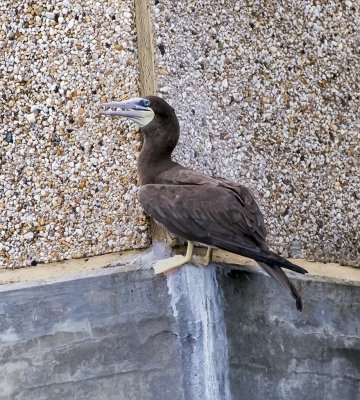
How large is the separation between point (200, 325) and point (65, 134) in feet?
3.34

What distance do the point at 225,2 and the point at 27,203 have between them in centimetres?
128

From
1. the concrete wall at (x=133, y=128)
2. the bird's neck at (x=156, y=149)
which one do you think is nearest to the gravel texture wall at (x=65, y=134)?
the concrete wall at (x=133, y=128)

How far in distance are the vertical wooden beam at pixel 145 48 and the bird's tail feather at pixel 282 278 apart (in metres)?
0.97

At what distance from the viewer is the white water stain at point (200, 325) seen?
4.48 m

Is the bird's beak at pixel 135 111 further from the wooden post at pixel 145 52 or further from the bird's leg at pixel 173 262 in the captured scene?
the bird's leg at pixel 173 262

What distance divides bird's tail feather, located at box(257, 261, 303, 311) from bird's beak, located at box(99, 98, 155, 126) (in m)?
0.78

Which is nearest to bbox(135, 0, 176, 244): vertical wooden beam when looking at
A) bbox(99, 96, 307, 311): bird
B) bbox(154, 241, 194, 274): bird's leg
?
bbox(99, 96, 307, 311): bird

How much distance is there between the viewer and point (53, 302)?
14.6ft

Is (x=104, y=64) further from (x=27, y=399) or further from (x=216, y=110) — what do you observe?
(x=27, y=399)

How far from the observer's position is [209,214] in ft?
14.0

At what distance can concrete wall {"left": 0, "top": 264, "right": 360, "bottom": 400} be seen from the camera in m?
4.42

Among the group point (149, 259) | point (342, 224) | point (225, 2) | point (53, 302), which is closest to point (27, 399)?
point (53, 302)

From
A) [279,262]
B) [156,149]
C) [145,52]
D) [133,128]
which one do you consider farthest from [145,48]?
[279,262]

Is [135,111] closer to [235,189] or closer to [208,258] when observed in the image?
[235,189]
